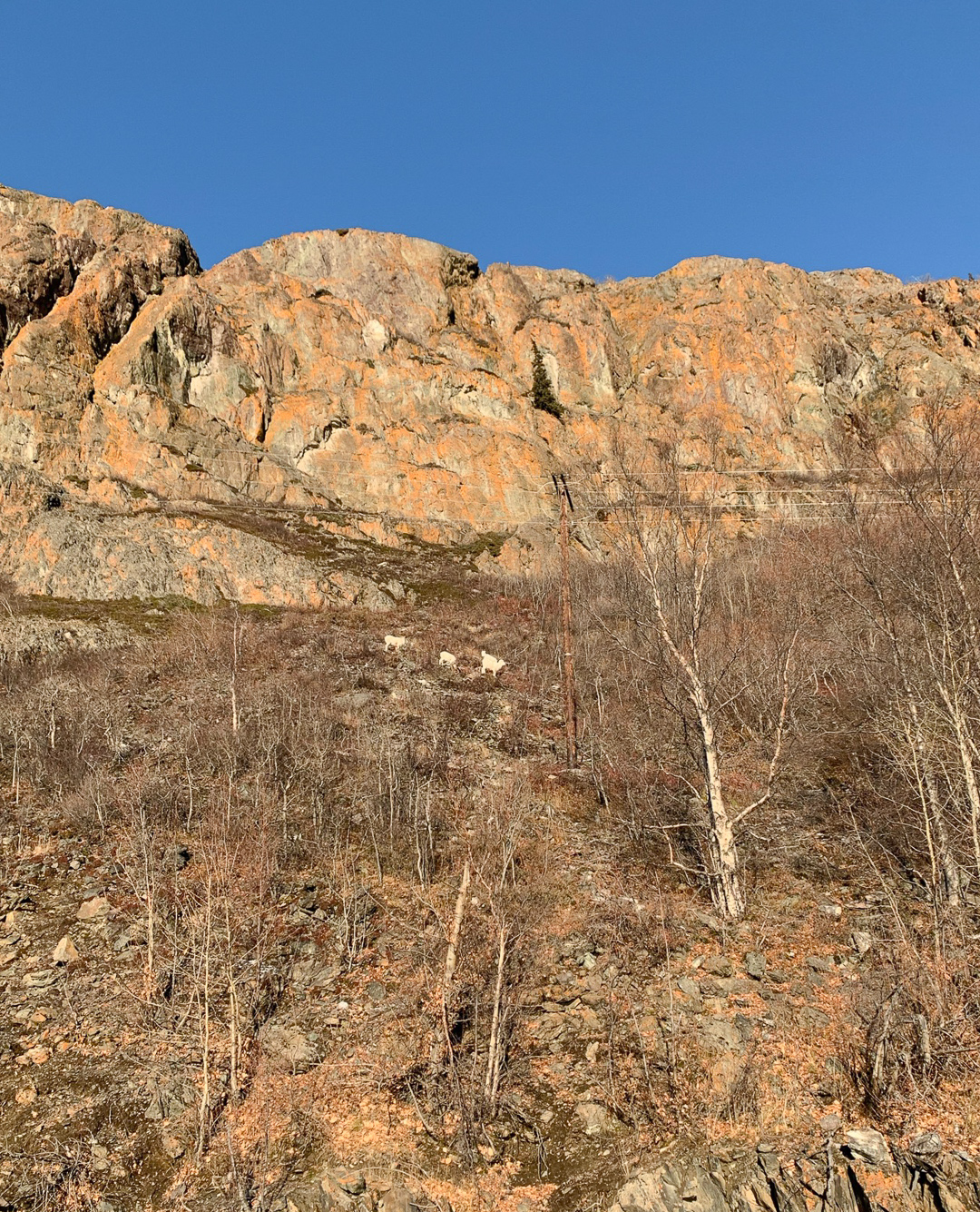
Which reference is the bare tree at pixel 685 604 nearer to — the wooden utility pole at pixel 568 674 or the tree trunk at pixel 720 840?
the tree trunk at pixel 720 840

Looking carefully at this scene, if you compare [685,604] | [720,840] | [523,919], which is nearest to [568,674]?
[685,604]

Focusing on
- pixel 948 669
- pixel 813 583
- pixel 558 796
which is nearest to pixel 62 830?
pixel 558 796

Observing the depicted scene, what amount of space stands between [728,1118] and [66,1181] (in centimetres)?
679

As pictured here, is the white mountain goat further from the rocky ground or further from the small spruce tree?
the small spruce tree

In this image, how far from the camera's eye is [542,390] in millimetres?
58000

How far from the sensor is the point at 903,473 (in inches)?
423

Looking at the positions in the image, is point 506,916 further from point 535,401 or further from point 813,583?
point 535,401

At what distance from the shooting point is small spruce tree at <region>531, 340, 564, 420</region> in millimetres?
56938

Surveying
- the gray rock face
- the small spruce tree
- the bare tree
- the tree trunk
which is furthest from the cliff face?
the gray rock face

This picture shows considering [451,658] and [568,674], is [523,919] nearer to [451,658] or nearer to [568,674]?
[568,674]

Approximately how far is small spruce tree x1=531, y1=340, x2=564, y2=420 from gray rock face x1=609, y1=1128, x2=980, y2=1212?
54.0 meters

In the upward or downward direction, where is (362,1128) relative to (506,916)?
downward

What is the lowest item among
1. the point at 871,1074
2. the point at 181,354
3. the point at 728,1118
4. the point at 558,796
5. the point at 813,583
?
the point at 728,1118

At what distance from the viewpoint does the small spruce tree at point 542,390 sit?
187ft
